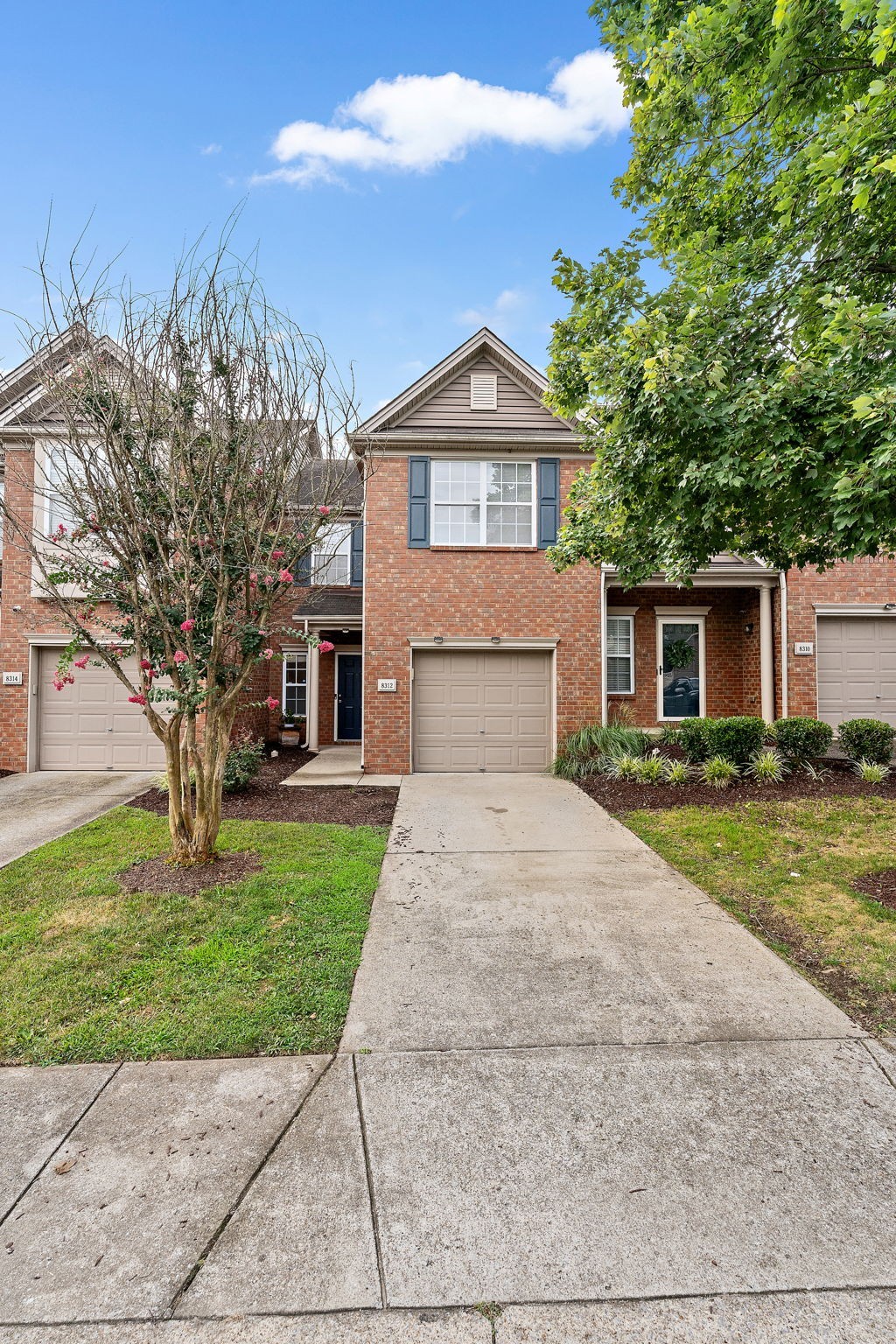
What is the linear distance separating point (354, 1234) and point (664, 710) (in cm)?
1149

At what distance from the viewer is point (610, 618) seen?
12.5 meters

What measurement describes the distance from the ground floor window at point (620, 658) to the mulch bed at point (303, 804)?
17.9 ft

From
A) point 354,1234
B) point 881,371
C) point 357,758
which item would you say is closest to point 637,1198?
point 354,1234

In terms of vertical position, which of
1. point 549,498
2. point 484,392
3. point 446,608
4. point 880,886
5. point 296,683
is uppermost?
point 484,392

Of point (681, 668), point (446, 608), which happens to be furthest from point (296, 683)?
point (681, 668)

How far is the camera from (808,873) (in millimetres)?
5789

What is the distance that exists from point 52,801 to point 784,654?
41.2 ft

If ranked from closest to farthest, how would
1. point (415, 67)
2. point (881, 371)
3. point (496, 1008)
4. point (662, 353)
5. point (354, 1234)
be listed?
point (354, 1234) < point (496, 1008) < point (881, 371) < point (662, 353) < point (415, 67)

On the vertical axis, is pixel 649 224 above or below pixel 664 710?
above

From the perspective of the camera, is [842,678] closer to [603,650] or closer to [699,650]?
[699,650]

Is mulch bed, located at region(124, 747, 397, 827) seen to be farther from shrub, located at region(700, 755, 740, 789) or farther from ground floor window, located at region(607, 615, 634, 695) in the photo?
→ ground floor window, located at region(607, 615, 634, 695)

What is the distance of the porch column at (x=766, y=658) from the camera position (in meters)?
A: 11.7

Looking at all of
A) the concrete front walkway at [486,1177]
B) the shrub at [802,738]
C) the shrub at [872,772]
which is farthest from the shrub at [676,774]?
the concrete front walkway at [486,1177]

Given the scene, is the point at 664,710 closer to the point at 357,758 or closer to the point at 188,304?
the point at 357,758
